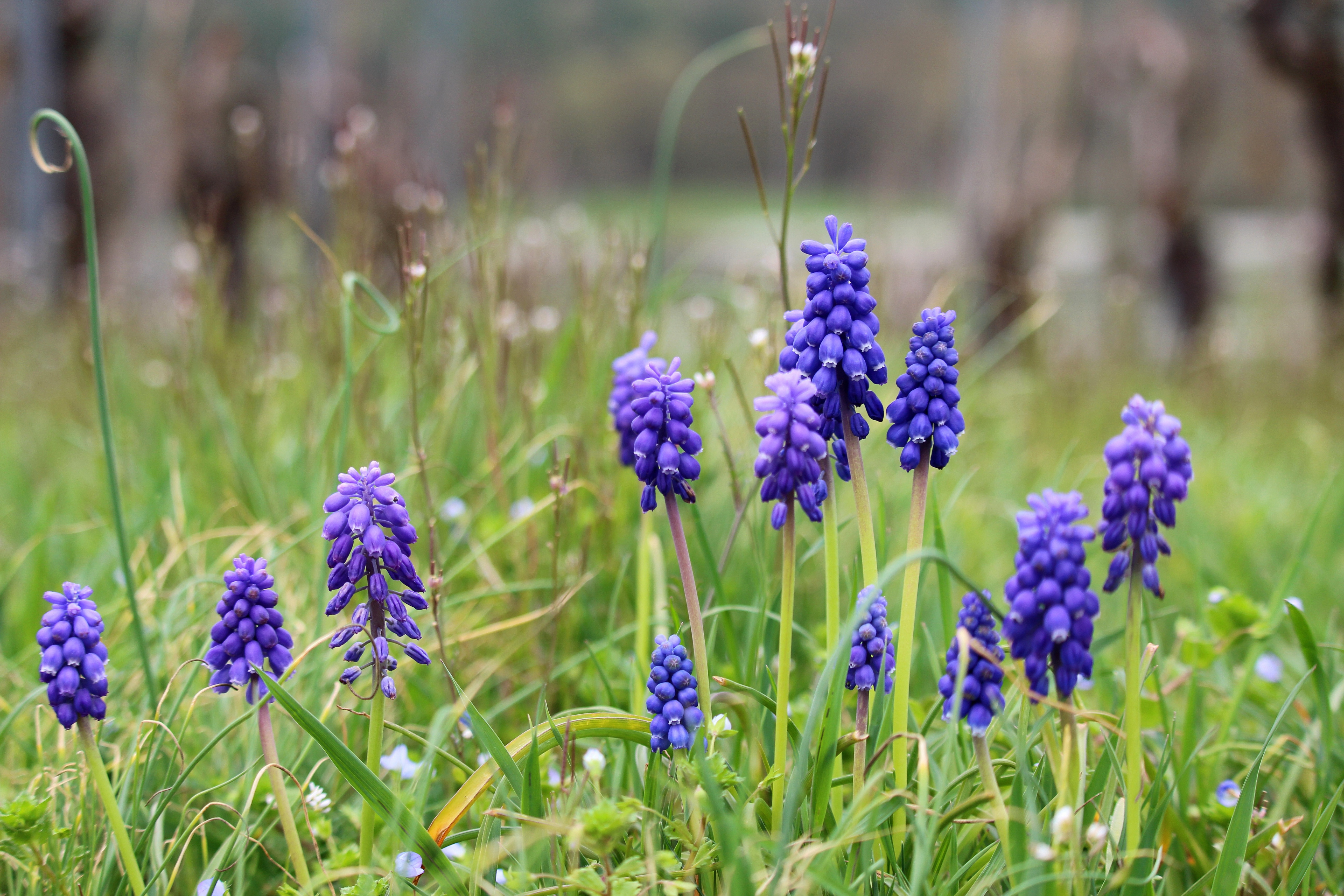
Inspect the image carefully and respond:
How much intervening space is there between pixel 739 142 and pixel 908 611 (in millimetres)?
13459

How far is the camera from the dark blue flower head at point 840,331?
1.43 meters

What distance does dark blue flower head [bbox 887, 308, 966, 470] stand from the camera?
1461mm

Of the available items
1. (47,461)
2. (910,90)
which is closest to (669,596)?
(47,461)

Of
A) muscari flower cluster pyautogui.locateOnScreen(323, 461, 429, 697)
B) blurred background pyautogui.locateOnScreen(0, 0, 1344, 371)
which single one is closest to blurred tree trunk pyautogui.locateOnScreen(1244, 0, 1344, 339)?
blurred background pyautogui.locateOnScreen(0, 0, 1344, 371)

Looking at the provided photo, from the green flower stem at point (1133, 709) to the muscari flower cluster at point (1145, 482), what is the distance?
0.03m

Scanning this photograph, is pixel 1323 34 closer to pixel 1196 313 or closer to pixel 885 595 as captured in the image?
pixel 1196 313

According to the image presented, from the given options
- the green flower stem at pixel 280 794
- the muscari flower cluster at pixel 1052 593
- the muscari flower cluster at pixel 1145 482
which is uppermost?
the muscari flower cluster at pixel 1145 482

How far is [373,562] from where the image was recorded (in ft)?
4.89

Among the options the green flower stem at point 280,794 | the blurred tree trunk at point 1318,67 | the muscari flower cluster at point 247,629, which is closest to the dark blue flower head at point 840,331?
the muscari flower cluster at point 247,629

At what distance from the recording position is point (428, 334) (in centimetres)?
365

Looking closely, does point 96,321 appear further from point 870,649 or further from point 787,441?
point 870,649

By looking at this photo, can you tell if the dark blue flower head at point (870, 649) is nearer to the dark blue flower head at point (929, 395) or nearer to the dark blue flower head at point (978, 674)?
the dark blue flower head at point (978, 674)

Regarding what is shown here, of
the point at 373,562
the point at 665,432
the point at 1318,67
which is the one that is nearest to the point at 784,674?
the point at 665,432

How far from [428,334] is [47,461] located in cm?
252
